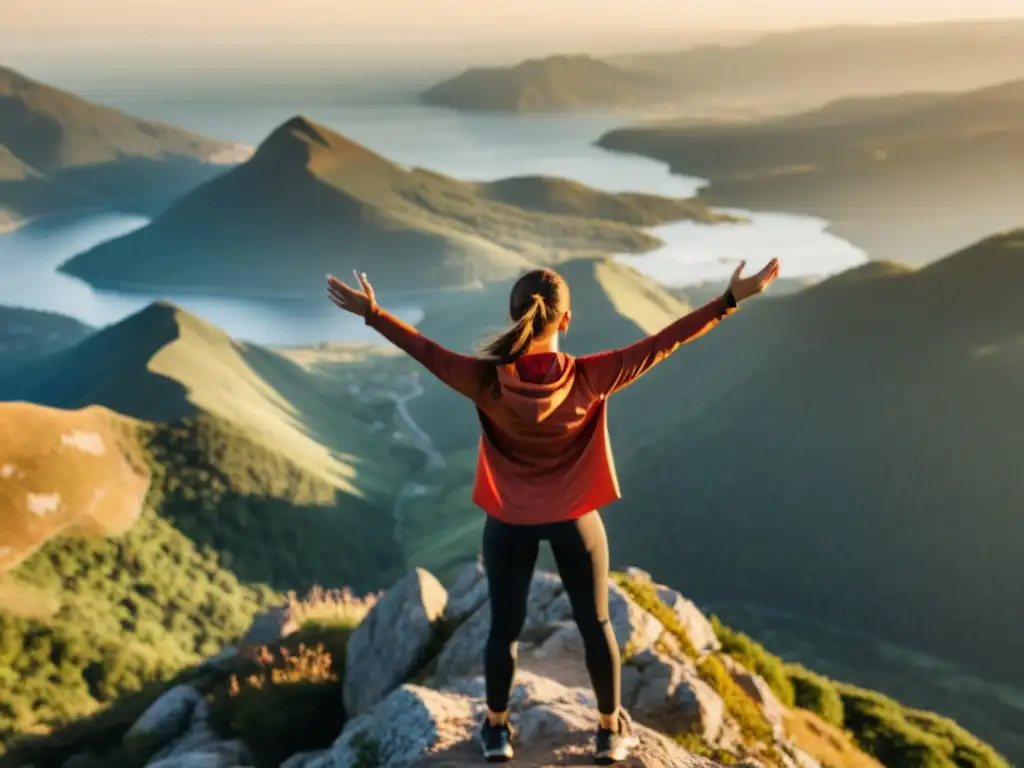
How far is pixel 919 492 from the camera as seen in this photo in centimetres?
6562

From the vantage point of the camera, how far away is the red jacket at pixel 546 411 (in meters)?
6.70

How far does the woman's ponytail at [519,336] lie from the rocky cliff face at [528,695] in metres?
3.81

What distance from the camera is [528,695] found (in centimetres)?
920

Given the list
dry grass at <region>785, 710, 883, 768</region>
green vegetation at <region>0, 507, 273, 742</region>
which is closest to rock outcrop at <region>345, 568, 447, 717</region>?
dry grass at <region>785, 710, 883, 768</region>

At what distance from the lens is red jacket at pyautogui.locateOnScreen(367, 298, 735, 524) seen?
670 centimetres

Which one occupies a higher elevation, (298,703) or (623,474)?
(298,703)

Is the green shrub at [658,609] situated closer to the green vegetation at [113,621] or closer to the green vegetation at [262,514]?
the green vegetation at [113,621]

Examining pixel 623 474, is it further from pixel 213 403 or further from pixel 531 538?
pixel 531 538

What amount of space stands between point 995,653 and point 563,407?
58.0m

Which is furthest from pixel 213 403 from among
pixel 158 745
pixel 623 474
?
pixel 158 745

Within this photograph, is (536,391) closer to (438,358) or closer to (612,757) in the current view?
(438,358)

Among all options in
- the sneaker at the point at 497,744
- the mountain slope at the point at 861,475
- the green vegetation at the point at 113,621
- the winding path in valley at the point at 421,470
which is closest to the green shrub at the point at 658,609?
the sneaker at the point at 497,744

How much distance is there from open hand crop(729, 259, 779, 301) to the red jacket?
169mm

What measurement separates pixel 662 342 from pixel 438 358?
1822 mm
